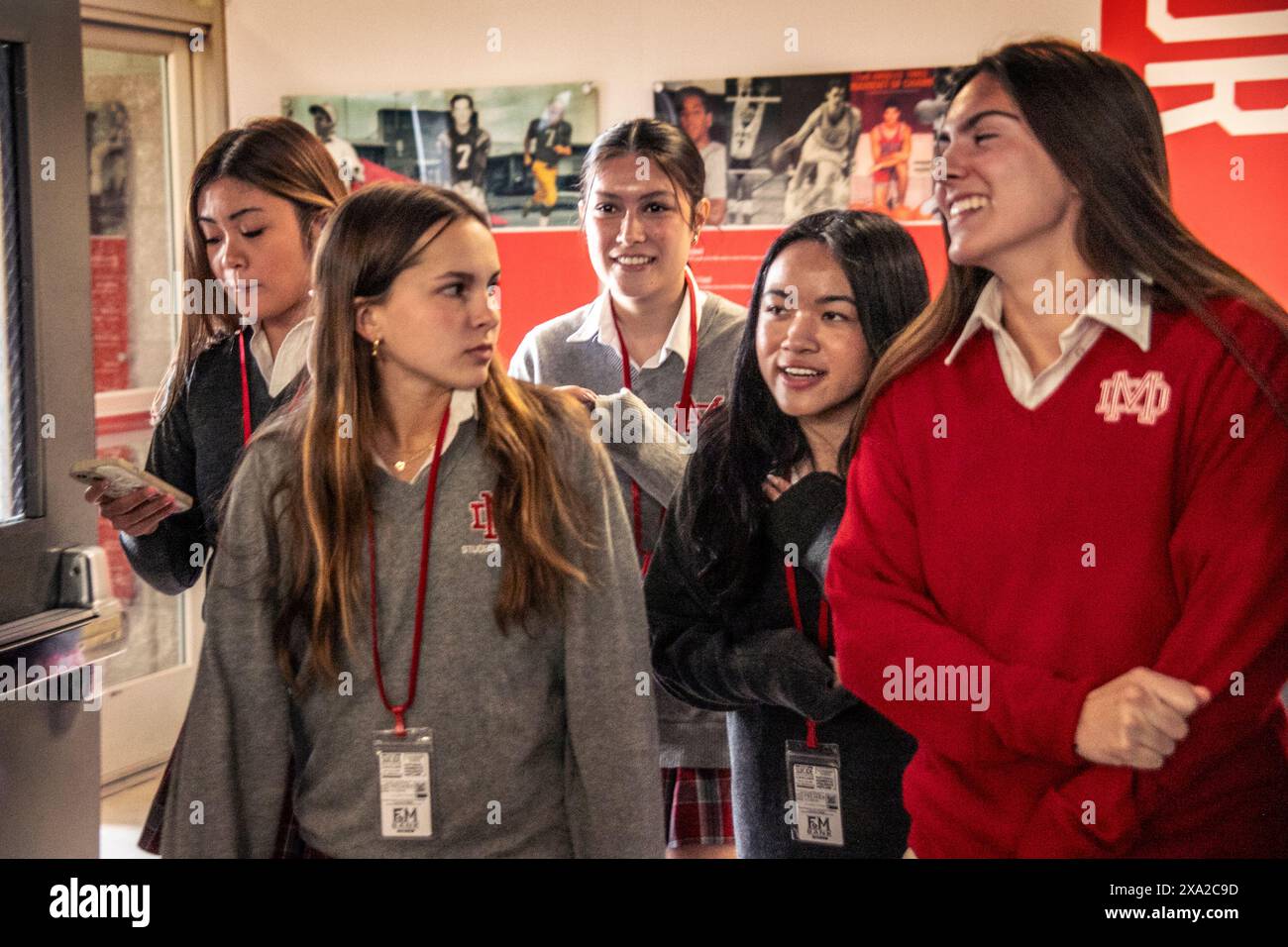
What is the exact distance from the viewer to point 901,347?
177 centimetres

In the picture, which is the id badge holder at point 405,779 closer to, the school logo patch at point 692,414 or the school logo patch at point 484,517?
the school logo patch at point 484,517

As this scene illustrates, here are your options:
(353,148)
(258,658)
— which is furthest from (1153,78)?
(258,658)

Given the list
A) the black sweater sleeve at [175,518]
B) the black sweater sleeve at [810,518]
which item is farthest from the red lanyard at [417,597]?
the black sweater sleeve at [810,518]

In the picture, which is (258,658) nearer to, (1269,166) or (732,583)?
(732,583)

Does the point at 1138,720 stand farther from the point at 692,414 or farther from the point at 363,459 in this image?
the point at 363,459

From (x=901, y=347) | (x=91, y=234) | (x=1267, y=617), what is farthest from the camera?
(x=91, y=234)

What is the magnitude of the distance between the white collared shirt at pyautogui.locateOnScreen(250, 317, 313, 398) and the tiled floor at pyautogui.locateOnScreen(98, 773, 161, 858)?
79 cm

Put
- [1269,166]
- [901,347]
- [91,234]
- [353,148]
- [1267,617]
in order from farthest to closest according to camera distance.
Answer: [91,234] < [353,148] < [1269,166] < [901,347] < [1267,617]

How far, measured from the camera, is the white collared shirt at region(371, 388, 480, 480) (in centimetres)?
181

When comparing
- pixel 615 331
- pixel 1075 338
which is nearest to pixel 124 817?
pixel 615 331

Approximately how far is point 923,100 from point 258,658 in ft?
4.30

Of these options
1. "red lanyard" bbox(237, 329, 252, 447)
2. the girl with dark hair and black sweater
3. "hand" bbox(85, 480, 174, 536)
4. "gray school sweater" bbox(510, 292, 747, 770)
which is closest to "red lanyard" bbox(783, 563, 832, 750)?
the girl with dark hair and black sweater

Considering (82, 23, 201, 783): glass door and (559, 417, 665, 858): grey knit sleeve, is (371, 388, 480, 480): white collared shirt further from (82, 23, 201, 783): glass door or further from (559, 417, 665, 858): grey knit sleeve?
(82, 23, 201, 783): glass door
